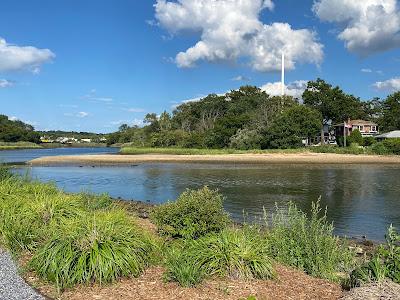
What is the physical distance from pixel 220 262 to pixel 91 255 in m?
1.83

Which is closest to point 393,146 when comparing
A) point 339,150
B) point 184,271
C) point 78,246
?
point 339,150

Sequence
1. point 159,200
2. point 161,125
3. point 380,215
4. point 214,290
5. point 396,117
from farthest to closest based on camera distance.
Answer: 1. point 161,125
2. point 396,117
3. point 159,200
4. point 380,215
5. point 214,290

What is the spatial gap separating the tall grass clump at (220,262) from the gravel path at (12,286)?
1850 mm

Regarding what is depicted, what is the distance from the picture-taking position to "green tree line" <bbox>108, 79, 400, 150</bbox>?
76000mm

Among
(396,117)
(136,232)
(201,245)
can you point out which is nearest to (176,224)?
(136,232)

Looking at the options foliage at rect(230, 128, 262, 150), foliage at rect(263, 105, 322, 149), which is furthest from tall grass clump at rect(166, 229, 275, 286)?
foliage at rect(230, 128, 262, 150)

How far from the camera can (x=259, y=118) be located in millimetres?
86938

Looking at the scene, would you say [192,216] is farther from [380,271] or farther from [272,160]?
[272,160]

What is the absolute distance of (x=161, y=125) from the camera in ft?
367

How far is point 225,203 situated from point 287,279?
16.0 metres

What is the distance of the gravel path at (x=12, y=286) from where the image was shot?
5.58 metres

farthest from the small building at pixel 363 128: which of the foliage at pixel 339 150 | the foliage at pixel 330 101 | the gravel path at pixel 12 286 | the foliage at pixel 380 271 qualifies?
the gravel path at pixel 12 286

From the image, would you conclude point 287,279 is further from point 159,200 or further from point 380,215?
point 159,200

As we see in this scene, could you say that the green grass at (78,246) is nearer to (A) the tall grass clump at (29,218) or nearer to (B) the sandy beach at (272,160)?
(A) the tall grass clump at (29,218)
